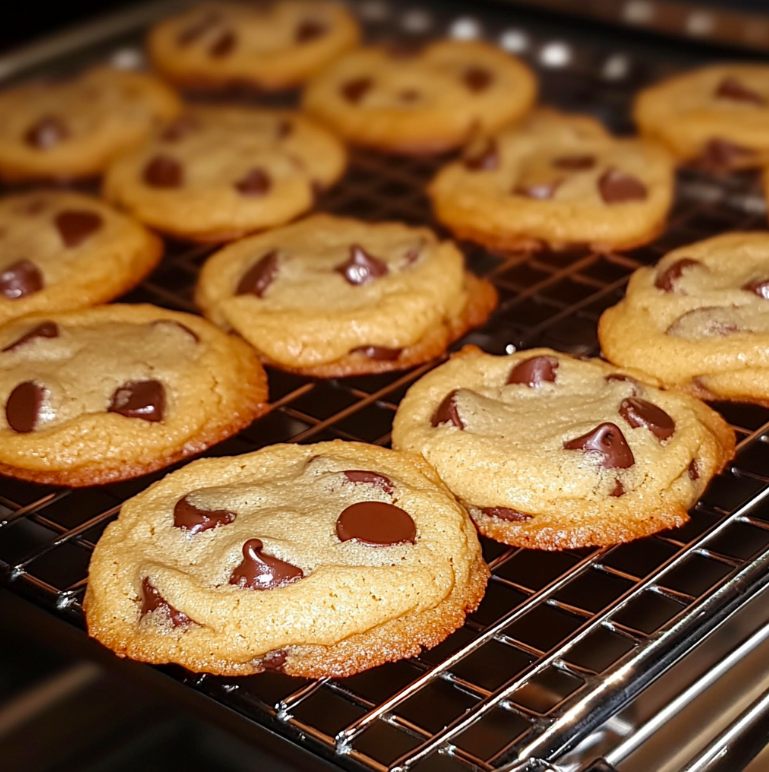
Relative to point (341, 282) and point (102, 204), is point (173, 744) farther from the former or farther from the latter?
point (102, 204)

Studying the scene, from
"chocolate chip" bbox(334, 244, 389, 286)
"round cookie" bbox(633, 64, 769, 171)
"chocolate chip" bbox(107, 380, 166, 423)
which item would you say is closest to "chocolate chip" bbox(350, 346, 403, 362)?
"chocolate chip" bbox(334, 244, 389, 286)

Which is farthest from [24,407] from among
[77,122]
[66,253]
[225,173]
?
[77,122]

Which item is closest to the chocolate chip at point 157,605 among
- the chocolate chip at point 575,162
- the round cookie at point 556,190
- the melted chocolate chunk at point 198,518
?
the melted chocolate chunk at point 198,518

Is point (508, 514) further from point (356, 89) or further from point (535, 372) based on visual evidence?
point (356, 89)

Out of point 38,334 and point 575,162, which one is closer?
point 38,334

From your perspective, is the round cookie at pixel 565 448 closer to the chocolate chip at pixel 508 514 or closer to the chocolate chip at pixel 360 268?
the chocolate chip at pixel 508 514

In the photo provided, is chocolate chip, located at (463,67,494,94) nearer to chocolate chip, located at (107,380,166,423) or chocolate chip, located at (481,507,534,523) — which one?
chocolate chip, located at (107,380,166,423)
